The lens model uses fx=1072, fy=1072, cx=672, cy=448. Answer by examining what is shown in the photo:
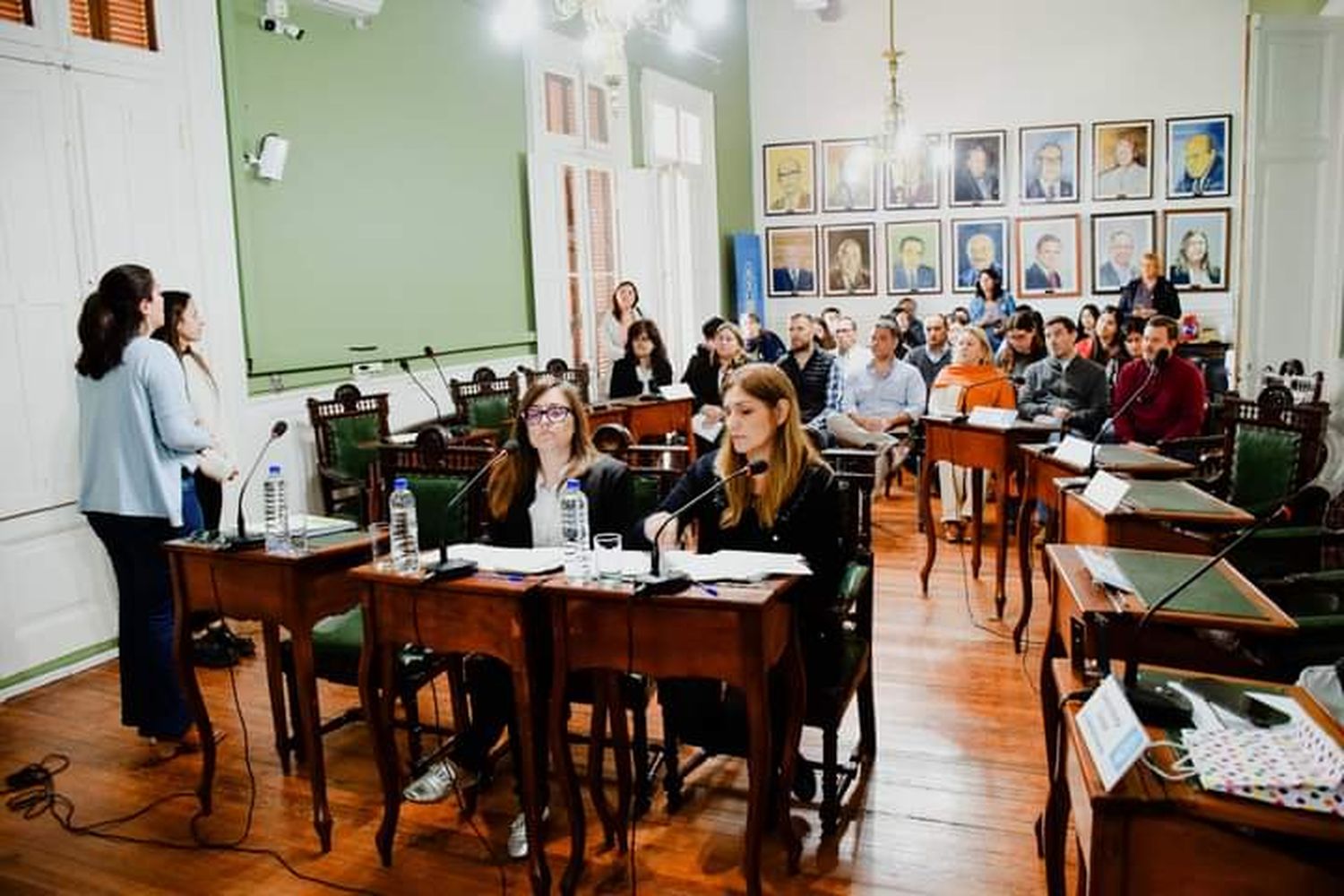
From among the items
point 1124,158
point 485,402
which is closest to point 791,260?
point 1124,158

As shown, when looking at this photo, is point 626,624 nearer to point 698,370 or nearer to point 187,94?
point 187,94

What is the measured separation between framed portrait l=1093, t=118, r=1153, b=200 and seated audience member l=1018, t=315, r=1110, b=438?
582 centimetres

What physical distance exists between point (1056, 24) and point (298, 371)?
8870mm

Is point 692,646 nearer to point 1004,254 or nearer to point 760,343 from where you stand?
point 760,343

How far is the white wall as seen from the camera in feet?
35.0

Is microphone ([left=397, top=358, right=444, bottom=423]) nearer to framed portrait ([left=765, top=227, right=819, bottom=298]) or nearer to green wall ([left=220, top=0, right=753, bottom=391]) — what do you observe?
green wall ([left=220, top=0, right=753, bottom=391])

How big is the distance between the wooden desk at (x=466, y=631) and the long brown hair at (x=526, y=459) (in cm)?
54

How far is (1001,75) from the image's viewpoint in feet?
36.8

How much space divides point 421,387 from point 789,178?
22.2 feet

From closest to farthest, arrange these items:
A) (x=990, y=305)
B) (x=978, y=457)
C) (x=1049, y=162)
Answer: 1. (x=978, y=457)
2. (x=990, y=305)
3. (x=1049, y=162)

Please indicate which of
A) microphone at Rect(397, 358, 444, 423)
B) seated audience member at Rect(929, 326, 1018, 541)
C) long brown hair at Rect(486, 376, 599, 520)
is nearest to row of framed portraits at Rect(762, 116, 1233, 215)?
seated audience member at Rect(929, 326, 1018, 541)

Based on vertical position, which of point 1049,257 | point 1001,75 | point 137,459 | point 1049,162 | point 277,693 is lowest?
point 277,693

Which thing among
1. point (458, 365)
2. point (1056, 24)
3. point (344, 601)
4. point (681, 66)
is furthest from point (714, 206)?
point (344, 601)

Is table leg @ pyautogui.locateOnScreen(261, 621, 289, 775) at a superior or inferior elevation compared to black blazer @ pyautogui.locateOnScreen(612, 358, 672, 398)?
inferior
